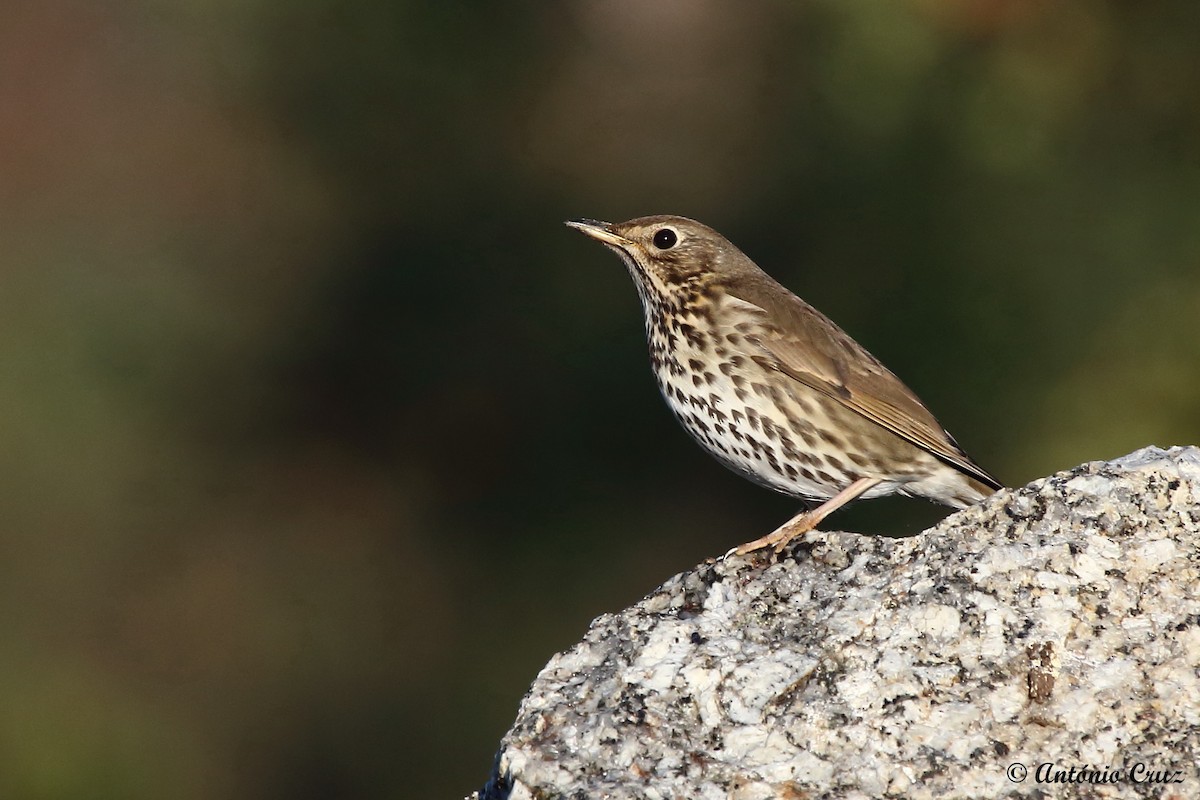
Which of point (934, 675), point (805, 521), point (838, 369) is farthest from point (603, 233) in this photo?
point (934, 675)

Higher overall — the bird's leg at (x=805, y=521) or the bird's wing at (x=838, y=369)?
the bird's wing at (x=838, y=369)

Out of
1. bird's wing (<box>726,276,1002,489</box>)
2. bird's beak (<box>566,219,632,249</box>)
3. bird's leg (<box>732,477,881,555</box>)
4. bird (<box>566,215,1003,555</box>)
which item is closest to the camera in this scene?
bird's leg (<box>732,477,881,555</box>)

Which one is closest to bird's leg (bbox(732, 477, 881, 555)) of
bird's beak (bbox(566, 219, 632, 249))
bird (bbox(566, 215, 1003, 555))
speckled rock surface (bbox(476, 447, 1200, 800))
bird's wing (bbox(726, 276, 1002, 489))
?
bird (bbox(566, 215, 1003, 555))

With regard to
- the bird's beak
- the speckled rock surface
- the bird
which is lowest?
the speckled rock surface

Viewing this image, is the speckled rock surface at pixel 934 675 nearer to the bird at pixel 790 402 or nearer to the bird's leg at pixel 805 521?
the bird's leg at pixel 805 521

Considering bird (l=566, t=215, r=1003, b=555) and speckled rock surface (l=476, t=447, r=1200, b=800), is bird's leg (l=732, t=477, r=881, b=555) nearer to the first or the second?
bird (l=566, t=215, r=1003, b=555)

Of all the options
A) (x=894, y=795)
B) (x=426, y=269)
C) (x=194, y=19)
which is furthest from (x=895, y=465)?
(x=194, y=19)

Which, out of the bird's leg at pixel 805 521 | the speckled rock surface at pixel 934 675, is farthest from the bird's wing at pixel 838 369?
the speckled rock surface at pixel 934 675

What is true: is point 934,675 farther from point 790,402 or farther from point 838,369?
point 838,369
